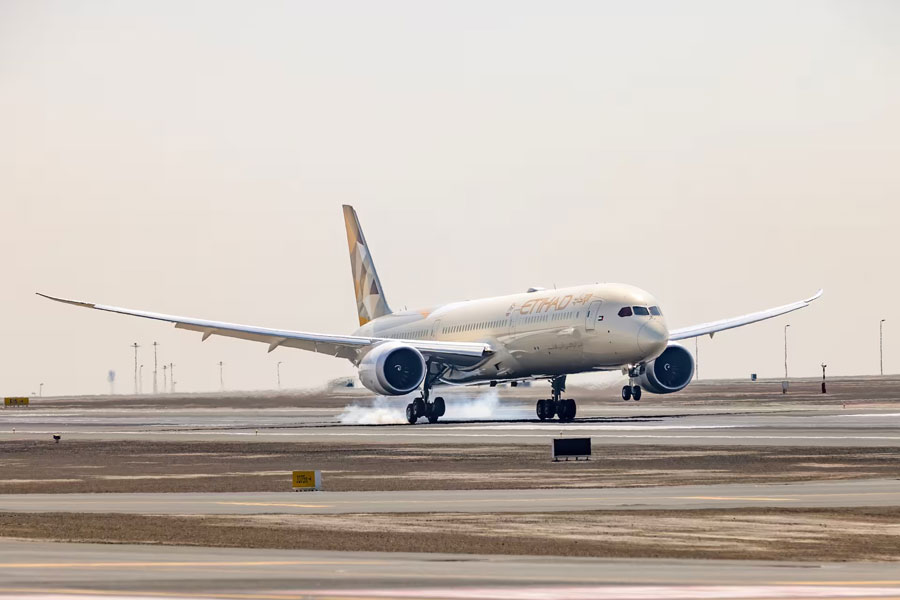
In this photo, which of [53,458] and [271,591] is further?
[53,458]

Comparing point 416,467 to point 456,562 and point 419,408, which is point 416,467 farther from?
point 419,408

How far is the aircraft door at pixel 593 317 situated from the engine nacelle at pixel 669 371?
26.3ft

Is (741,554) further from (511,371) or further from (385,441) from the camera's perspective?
(511,371)

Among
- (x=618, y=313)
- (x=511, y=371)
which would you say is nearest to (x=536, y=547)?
→ (x=618, y=313)

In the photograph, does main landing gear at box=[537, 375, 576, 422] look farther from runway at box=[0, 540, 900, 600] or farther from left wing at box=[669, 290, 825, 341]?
runway at box=[0, 540, 900, 600]

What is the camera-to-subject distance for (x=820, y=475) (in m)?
36.0

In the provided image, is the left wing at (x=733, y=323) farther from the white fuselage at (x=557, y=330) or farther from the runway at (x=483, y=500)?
the runway at (x=483, y=500)

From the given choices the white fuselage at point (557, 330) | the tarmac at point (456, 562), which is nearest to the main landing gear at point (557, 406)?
the white fuselage at point (557, 330)

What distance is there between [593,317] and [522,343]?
6227mm

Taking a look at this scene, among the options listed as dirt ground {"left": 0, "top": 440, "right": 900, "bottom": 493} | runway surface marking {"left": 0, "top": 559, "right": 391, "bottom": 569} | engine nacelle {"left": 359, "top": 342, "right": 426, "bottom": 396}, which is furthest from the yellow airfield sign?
engine nacelle {"left": 359, "top": 342, "right": 426, "bottom": 396}

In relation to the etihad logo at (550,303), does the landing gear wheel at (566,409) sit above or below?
below

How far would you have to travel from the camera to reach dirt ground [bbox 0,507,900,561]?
21.6 m

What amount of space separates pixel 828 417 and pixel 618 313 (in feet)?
34.4

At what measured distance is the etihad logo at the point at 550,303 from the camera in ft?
245
